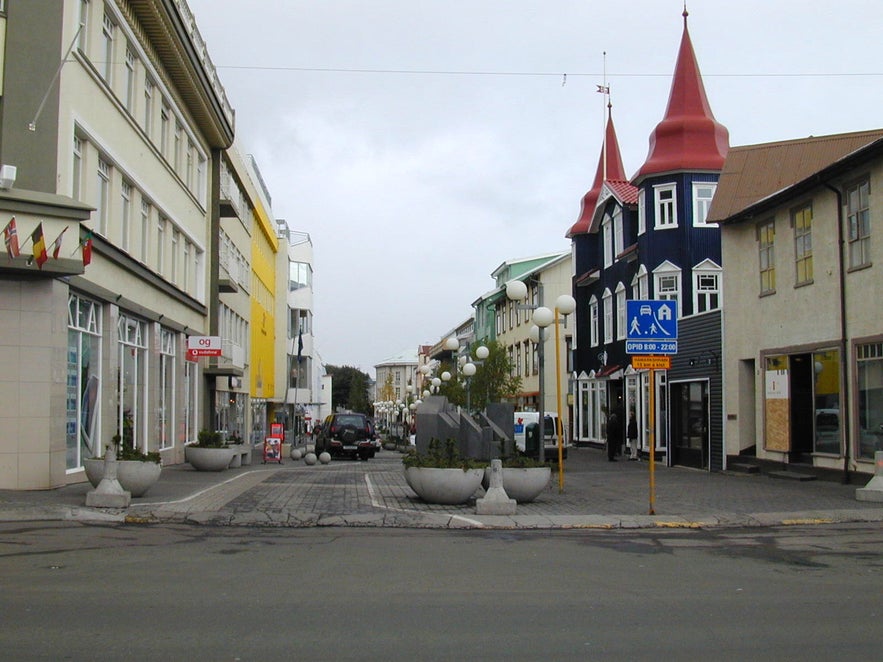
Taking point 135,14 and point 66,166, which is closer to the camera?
point 66,166

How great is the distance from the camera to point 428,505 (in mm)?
15516

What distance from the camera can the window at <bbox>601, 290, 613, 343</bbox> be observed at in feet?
132

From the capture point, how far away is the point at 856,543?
11.9 meters

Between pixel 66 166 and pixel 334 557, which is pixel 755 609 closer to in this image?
pixel 334 557

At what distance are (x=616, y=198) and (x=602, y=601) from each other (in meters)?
32.3

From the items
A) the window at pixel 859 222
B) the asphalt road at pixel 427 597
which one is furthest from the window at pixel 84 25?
the window at pixel 859 222

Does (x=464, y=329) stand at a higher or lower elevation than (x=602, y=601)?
higher

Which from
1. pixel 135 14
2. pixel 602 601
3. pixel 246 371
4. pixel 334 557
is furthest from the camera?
pixel 246 371

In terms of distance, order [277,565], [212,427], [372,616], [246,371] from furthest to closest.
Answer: [246,371] < [212,427] < [277,565] < [372,616]

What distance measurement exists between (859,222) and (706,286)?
1347 cm

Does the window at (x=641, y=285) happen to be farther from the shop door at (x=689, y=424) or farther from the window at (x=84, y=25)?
the window at (x=84, y=25)

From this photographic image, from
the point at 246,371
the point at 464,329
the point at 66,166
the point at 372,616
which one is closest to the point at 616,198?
the point at 246,371

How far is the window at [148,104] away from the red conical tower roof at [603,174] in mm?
24075

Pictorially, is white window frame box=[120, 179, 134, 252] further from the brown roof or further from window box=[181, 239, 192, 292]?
the brown roof
